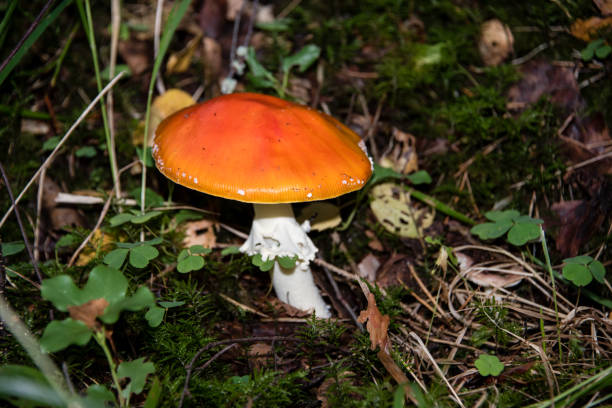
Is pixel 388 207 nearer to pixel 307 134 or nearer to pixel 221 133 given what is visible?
pixel 307 134

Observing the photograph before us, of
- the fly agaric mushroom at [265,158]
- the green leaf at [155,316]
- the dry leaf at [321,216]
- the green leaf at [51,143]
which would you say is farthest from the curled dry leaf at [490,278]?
the green leaf at [51,143]

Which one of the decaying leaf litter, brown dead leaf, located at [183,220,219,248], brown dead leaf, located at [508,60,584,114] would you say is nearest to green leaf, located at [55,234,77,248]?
the decaying leaf litter

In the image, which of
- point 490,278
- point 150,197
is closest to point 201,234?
point 150,197

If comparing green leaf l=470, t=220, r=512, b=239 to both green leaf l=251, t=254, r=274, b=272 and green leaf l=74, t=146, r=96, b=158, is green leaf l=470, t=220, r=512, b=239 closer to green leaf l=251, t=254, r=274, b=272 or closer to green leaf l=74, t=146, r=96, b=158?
green leaf l=251, t=254, r=274, b=272

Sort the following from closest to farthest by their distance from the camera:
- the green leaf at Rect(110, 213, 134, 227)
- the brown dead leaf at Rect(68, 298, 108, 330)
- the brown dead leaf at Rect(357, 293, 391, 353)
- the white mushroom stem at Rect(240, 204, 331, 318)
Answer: the brown dead leaf at Rect(68, 298, 108, 330)
the brown dead leaf at Rect(357, 293, 391, 353)
the white mushroom stem at Rect(240, 204, 331, 318)
the green leaf at Rect(110, 213, 134, 227)

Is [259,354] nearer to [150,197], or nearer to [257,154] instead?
[257,154]

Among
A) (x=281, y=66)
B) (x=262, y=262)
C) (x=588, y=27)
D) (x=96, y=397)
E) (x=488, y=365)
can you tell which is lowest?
(x=488, y=365)

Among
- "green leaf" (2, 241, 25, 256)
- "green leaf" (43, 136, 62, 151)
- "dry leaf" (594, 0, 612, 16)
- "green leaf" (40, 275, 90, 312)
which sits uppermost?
"dry leaf" (594, 0, 612, 16)

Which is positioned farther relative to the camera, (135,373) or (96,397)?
(135,373)
